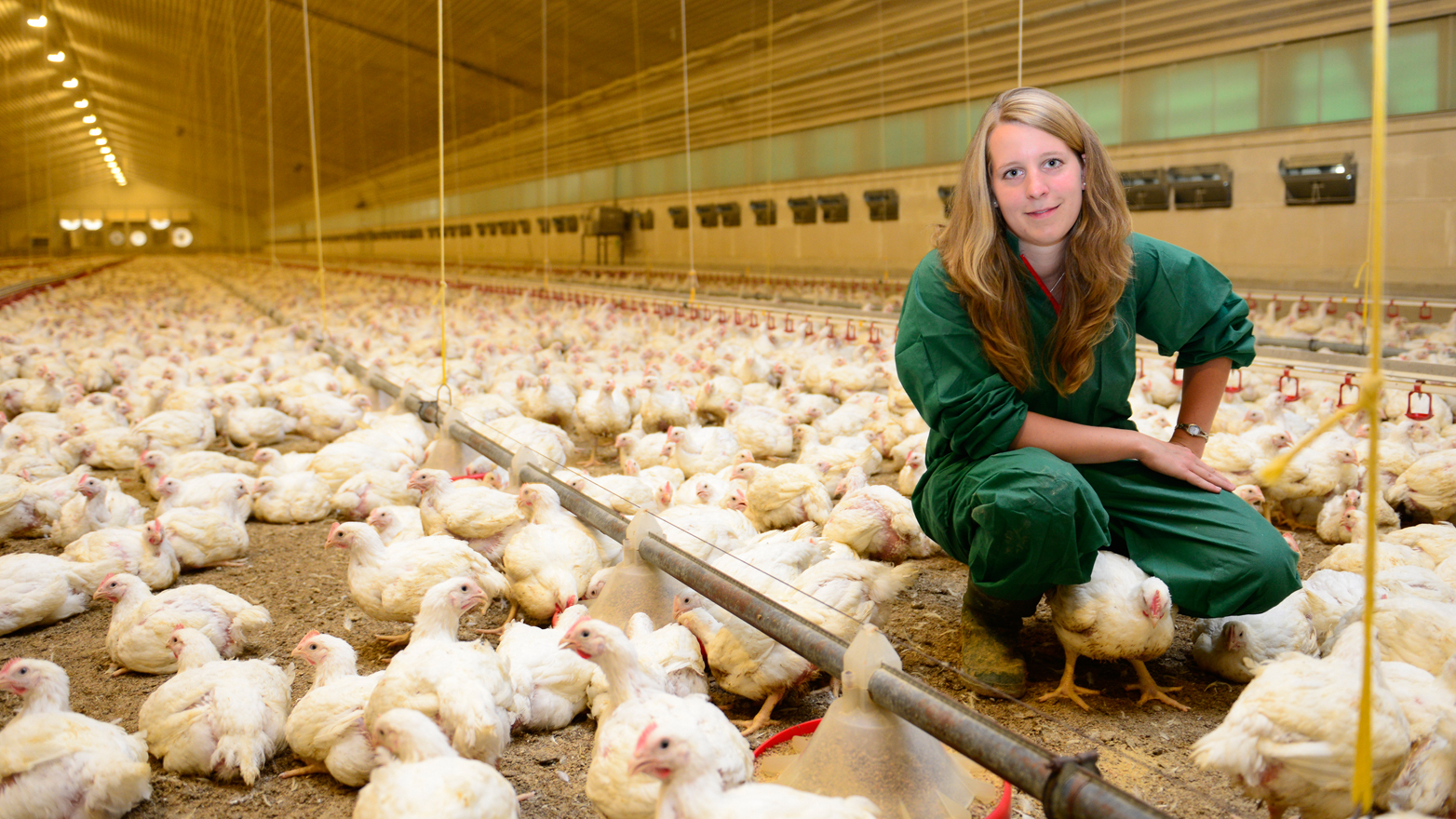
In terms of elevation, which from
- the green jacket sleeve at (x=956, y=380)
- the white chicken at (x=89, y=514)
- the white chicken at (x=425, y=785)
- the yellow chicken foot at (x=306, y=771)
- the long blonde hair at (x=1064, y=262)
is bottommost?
the yellow chicken foot at (x=306, y=771)

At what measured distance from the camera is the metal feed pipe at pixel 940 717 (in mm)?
1410

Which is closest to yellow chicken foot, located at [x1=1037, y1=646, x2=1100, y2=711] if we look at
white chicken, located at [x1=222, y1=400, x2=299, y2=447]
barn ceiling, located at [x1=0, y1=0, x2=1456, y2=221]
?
white chicken, located at [x1=222, y1=400, x2=299, y2=447]

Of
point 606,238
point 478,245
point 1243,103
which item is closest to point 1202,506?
point 1243,103

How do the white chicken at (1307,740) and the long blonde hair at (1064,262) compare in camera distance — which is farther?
the long blonde hair at (1064,262)

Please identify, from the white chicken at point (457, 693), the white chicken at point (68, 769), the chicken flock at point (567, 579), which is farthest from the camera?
the white chicken at point (457, 693)

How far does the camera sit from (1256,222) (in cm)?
949

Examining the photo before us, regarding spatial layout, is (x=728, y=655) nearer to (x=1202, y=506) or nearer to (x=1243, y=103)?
(x=1202, y=506)

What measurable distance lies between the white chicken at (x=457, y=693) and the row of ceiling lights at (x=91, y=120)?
44.6ft

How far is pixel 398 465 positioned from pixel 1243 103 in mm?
9252

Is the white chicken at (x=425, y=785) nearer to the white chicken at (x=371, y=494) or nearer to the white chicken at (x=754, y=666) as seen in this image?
the white chicken at (x=754, y=666)

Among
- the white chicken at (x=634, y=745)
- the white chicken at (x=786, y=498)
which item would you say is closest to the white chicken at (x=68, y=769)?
the white chicken at (x=634, y=745)

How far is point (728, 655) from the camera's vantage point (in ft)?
8.07

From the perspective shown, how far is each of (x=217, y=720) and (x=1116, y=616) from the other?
7.36 feet

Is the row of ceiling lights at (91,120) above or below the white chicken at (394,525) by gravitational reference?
above
